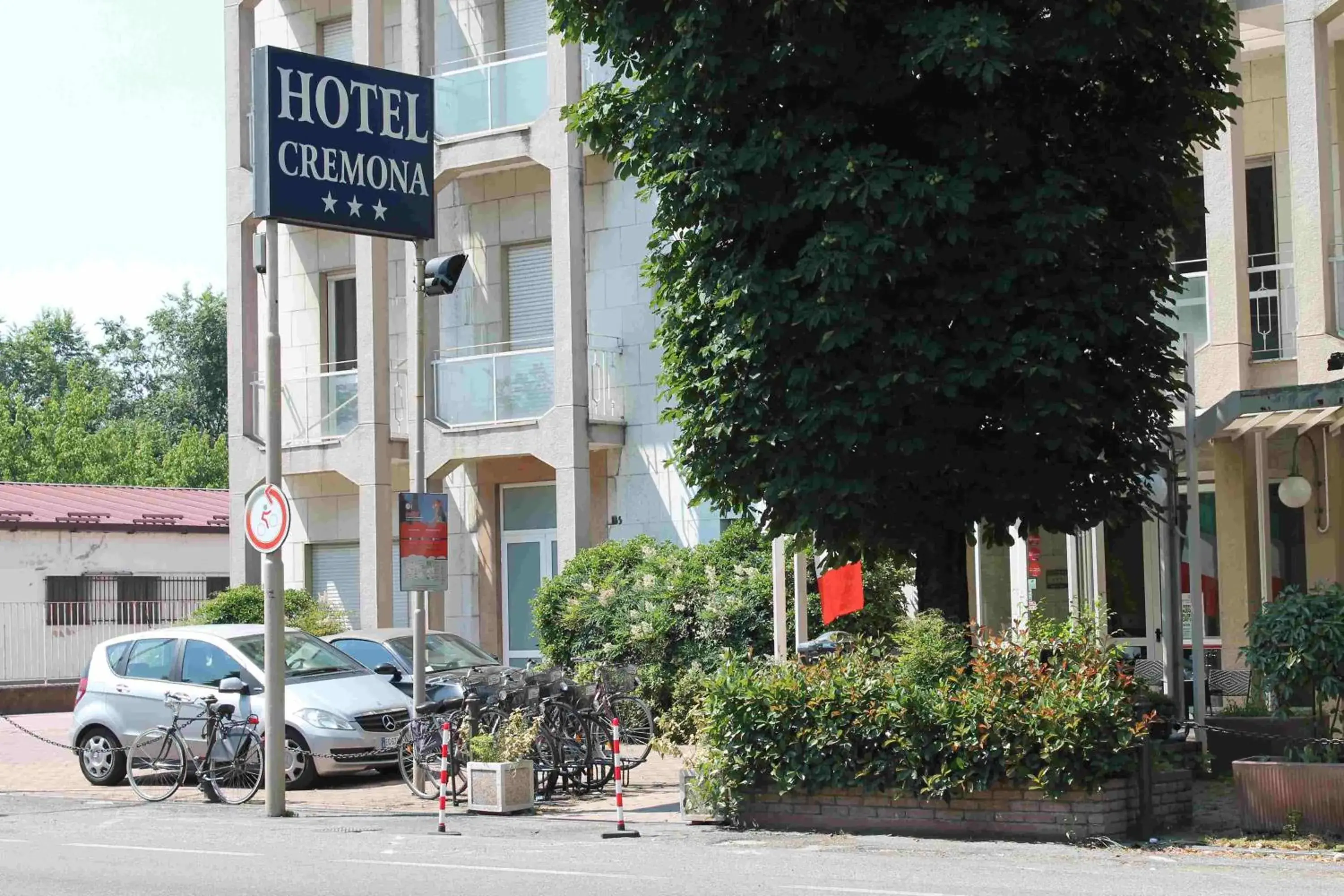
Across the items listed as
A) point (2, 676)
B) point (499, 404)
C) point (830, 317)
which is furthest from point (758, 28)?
point (2, 676)

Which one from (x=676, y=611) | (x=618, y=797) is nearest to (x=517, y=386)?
(x=676, y=611)

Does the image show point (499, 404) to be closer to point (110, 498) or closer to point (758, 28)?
point (758, 28)

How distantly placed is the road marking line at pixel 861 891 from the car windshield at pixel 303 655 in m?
8.95

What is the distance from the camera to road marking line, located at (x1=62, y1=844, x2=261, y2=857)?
41.4ft

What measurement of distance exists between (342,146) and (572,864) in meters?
7.37

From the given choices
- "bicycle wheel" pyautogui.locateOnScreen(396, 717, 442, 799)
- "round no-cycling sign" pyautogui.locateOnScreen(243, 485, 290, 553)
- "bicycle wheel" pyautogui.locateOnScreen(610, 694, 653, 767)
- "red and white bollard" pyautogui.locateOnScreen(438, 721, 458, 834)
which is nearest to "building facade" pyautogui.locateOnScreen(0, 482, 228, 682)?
"bicycle wheel" pyautogui.locateOnScreen(610, 694, 653, 767)

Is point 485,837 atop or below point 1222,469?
Result: below

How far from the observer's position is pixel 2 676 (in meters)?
32.8

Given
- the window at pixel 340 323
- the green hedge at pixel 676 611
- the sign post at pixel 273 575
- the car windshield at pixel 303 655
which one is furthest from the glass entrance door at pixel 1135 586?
the window at pixel 340 323

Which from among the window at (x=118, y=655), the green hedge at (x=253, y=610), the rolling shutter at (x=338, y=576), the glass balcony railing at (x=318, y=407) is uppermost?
the glass balcony railing at (x=318, y=407)

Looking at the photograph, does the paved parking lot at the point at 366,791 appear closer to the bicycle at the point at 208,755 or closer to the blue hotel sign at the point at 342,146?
the bicycle at the point at 208,755

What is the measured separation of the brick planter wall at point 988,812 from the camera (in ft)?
39.9

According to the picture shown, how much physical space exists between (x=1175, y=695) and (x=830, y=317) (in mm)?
4865

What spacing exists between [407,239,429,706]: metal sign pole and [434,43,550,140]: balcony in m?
8.83
